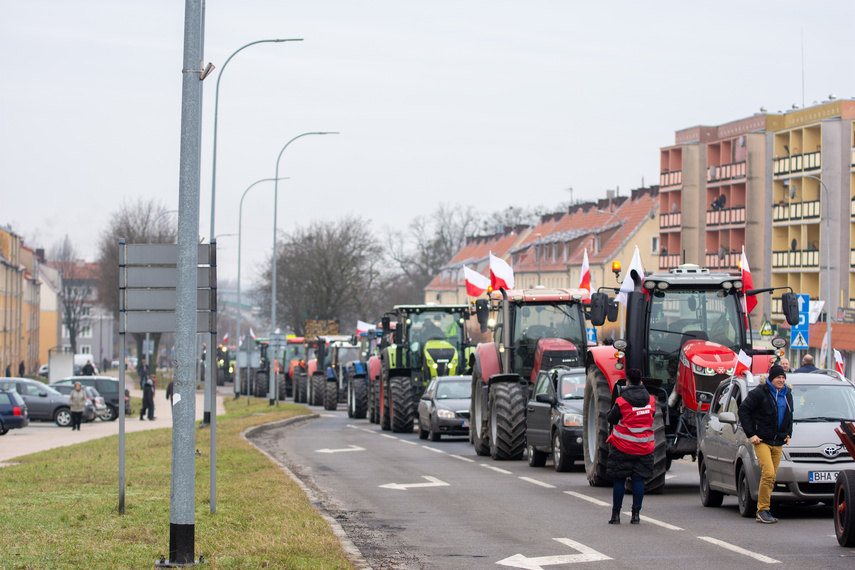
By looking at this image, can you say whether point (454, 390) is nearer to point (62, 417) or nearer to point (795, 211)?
point (62, 417)

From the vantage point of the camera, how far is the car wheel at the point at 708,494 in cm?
1412

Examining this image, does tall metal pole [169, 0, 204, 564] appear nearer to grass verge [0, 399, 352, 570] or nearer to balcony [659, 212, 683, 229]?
grass verge [0, 399, 352, 570]

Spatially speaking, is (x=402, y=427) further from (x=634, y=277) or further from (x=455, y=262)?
(x=455, y=262)

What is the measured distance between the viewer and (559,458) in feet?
63.2

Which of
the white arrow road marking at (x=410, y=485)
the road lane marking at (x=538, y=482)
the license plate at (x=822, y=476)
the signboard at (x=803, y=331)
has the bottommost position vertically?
the white arrow road marking at (x=410, y=485)

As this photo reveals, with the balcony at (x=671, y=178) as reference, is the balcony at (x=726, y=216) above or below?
Answer: below

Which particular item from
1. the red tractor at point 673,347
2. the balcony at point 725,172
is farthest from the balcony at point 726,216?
the red tractor at point 673,347

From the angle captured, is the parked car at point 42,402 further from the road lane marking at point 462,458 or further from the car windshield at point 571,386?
the car windshield at point 571,386

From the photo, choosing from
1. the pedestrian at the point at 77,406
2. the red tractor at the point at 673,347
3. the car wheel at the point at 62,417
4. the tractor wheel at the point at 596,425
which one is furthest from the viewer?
the car wheel at the point at 62,417

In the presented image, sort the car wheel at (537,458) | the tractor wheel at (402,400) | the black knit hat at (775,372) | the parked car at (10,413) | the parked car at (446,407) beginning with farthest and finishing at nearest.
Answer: the parked car at (10,413)
the tractor wheel at (402,400)
the parked car at (446,407)
the car wheel at (537,458)
the black knit hat at (775,372)

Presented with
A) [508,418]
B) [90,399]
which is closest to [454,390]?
[508,418]

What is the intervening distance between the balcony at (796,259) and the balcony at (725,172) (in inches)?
219

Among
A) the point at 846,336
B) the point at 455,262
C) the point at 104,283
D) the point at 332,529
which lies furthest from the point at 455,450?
the point at 455,262

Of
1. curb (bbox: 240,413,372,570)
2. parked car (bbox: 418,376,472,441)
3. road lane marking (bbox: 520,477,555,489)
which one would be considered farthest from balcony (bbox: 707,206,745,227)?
road lane marking (bbox: 520,477,555,489)
